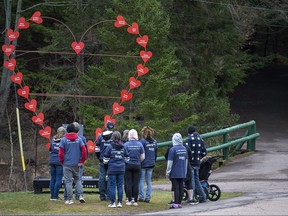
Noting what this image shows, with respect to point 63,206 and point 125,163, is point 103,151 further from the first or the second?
point 63,206

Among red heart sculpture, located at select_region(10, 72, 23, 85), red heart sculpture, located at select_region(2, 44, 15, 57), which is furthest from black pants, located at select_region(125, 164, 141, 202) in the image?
red heart sculpture, located at select_region(2, 44, 15, 57)

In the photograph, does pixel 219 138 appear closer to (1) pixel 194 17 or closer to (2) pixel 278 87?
(1) pixel 194 17

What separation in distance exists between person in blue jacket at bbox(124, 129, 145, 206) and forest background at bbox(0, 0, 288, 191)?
976 centimetres

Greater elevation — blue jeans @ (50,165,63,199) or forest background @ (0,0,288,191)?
forest background @ (0,0,288,191)

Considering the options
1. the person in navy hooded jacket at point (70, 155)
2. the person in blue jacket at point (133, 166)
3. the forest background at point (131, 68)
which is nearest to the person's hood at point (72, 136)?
the person in navy hooded jacket at point (70, 155)

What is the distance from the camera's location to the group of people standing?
52.1ft

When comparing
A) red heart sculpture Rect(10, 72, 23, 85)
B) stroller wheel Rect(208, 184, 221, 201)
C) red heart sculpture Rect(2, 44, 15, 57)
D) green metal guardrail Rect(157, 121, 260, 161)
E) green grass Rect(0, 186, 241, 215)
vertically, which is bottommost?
green grass Rect(0, 186, 241, 215)

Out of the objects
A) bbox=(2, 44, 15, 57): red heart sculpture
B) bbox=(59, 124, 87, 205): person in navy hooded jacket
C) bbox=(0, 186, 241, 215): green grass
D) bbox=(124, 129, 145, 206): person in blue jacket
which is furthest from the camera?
bbox=(2, 44, 15, 57): red heart sculpture

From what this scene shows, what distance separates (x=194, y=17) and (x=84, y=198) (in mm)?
18697

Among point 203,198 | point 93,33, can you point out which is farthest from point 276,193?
point 93,33

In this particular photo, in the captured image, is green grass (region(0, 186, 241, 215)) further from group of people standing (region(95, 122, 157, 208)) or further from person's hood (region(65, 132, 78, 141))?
person's hood (region(65, 132, 78, 141))

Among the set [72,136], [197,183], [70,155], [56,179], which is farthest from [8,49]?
[197,183]

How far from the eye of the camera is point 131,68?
28.5 metres

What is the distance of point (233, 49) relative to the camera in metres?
36.5
